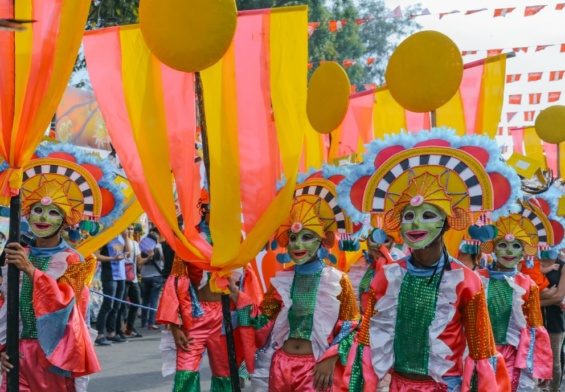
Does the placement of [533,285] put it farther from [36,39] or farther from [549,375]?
[36,39]

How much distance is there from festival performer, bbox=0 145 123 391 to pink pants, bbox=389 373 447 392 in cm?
197

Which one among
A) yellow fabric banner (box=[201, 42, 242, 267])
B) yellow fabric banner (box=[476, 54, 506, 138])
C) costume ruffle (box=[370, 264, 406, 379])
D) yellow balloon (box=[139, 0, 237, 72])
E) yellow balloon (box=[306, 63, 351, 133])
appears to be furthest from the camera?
yellow fabric banner (box=[476, 54, 506, 138])

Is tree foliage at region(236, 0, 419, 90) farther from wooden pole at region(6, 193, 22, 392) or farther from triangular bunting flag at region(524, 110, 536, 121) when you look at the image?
wooden pole at region(6, 193, 22, 392)

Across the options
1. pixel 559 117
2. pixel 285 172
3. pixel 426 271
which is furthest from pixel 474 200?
pixel 559 117

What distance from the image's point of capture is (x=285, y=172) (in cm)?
567

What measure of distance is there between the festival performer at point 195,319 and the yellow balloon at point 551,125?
5.37 metres

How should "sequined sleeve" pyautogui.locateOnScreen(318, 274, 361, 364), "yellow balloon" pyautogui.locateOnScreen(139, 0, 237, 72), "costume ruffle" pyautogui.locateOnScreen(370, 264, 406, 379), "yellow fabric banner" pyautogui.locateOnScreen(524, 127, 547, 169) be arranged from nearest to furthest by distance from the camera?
"costume ruffle" pyautogui.locateOnScreen(370, 264, 406, 379), "yellow balloon" pyautogui.locateOnScreen(139, 0, 237, 72), "sequined sleeve" pyautogui.locateOnScreen(318, 274, 361, 364), "yellow fabric banner" pyautogui.locateOnScreen(524, 127, 547, 169)

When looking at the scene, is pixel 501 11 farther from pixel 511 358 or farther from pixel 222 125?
pixel 222 125

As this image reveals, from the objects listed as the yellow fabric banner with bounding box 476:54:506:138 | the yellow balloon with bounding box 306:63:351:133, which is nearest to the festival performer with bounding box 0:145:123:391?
the yellow balloon with bounding box 306:63:351:133

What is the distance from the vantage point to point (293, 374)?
5898 millimetres

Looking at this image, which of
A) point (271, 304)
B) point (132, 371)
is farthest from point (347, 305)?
point (132, 371)

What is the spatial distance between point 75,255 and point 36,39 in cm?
146

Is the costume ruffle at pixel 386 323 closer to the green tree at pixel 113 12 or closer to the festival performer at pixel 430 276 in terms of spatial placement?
the festival performer at pixel 430 276

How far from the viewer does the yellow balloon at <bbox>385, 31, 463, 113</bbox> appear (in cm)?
614
